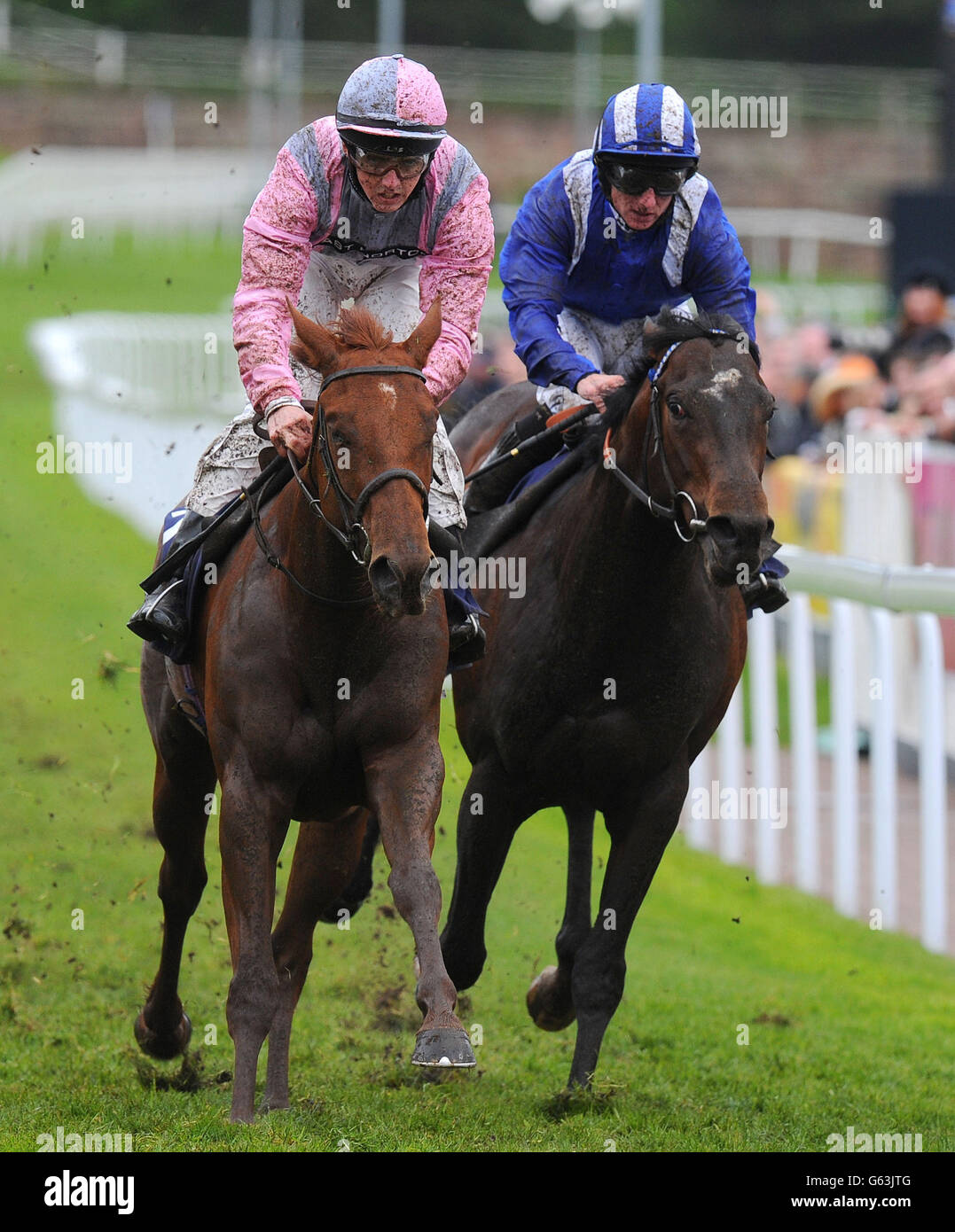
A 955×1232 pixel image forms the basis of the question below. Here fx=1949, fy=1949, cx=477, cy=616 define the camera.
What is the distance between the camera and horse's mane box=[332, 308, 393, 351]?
4516 mm

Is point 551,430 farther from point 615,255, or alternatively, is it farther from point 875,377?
point 875,377

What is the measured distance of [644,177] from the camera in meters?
5.45

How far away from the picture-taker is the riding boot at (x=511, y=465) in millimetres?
6051

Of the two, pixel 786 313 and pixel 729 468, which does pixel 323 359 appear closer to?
pixel 729 468

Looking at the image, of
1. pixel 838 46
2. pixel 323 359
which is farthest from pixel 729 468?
pixel 838 46

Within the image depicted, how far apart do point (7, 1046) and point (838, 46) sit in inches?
1673

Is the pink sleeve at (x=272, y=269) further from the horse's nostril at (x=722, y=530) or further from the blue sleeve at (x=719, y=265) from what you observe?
the blue sleeve at (x=719, y=265)

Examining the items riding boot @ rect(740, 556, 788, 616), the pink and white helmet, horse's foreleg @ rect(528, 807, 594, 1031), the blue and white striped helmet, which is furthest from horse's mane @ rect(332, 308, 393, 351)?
horse's foreleg @ rect(528, 807, 594, 1031)

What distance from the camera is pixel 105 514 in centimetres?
1728

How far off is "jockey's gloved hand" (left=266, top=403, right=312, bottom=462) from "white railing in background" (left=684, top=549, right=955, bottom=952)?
3658 millimetres

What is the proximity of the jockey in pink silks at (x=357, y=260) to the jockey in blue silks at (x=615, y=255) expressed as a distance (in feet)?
1.51

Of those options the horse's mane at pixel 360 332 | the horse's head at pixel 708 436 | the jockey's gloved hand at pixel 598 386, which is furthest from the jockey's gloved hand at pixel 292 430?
the jockey's gloved hand at pixel 598 386

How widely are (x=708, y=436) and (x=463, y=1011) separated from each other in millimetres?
2749

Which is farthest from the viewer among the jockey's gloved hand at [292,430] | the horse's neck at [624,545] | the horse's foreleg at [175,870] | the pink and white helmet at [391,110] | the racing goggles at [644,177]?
the horse's foreleg at [175,870]
